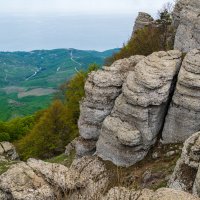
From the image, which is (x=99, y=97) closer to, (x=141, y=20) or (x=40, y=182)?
(x=40, y=182)

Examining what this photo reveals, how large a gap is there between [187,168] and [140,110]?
10278mm

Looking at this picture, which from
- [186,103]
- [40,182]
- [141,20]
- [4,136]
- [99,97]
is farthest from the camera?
[4,136]

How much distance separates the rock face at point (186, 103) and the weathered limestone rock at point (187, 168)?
8.07 metres

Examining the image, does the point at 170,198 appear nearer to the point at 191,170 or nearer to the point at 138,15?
the point at 191,170

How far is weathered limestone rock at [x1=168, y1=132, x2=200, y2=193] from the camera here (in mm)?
24156

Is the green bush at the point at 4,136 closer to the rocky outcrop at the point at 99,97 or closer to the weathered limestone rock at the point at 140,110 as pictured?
the rocky outcrop at the point at 99,97

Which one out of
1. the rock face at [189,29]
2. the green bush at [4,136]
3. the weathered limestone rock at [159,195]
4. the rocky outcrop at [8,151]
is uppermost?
the rock face at [189,29]

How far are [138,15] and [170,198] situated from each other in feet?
203

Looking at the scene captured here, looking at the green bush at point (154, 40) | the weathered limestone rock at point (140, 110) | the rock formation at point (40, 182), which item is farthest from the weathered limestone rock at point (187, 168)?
the green bush at point (154, 40)

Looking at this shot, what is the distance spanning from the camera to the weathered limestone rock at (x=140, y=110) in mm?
33844

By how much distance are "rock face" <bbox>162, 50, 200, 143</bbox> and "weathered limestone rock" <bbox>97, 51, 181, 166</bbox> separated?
2.92 feet

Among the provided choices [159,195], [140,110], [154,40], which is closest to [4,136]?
[154,40]

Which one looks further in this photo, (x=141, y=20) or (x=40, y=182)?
(x=141, y=20)

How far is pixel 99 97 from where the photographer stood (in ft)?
127
